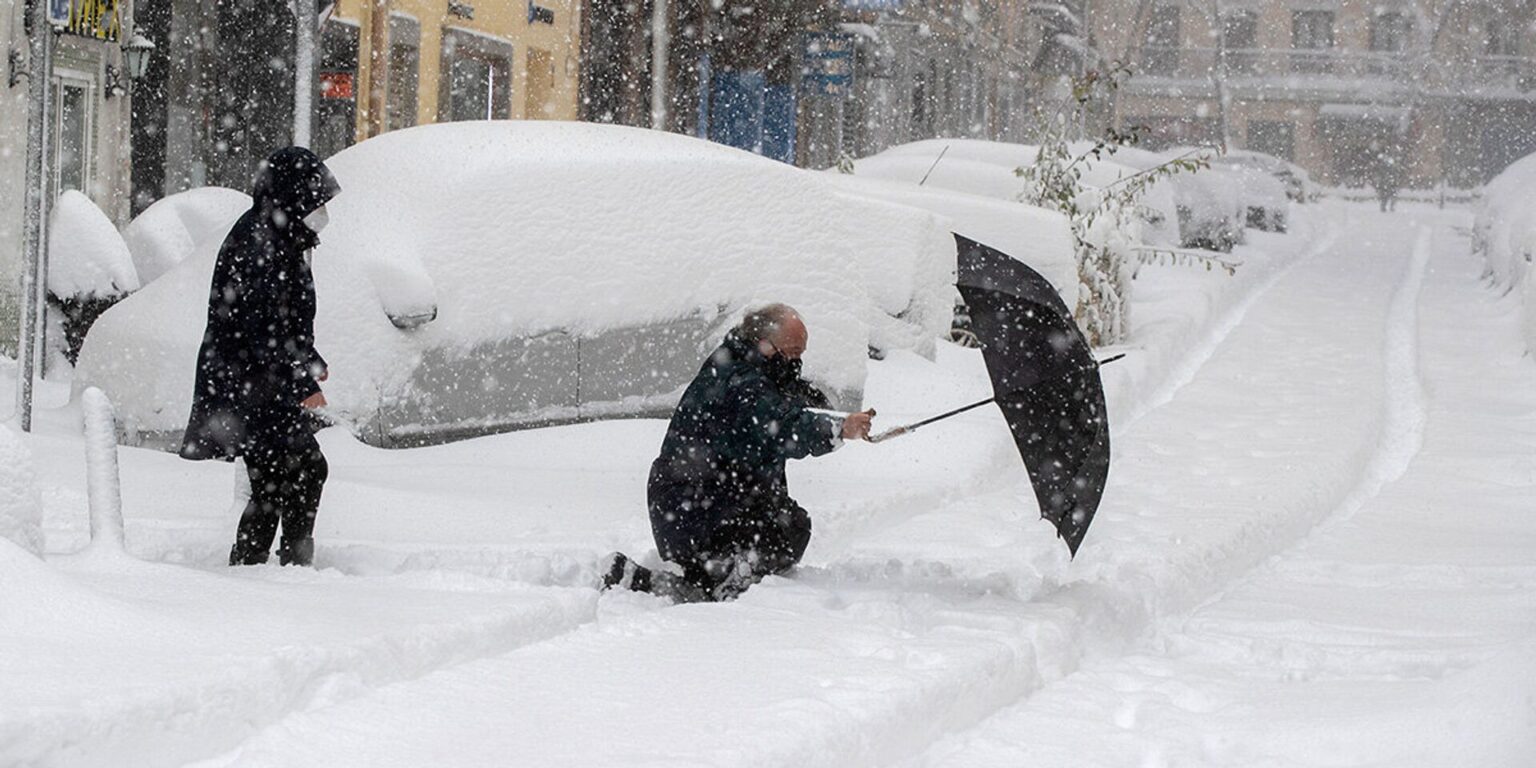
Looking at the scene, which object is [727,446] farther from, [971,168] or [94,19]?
[971,168]

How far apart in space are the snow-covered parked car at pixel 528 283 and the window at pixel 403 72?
10078 mm

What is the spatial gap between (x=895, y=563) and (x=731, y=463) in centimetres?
88

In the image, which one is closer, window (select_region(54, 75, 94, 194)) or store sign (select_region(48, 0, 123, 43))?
store sign (select_region(48, 0, 123, 43))

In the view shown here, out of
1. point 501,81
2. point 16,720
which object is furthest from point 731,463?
point 501,81

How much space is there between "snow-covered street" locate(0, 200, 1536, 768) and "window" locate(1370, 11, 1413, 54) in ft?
173

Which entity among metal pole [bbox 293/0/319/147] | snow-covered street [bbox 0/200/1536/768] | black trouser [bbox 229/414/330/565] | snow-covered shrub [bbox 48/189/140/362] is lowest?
snow-covered street [bbox 0/200/1536/768]

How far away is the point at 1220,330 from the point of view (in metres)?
17.9

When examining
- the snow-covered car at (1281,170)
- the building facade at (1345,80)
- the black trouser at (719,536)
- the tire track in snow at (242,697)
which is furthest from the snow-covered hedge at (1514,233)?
the building facade at (1345,80)

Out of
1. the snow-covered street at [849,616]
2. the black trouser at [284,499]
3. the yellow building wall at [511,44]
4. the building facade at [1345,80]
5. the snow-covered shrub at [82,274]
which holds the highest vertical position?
the building facade at [1345,80]

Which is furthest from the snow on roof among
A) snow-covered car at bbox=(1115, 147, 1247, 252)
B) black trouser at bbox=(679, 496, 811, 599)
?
snow-covered car at bbox=(1115, 147, 1247, 252)

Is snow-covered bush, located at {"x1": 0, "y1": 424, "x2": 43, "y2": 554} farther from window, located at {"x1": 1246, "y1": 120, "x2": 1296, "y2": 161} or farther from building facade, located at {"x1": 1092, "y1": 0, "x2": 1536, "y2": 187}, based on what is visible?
window, located at {"x1": 1246, "y1": 120, "x2": 1296, "y2": 161}

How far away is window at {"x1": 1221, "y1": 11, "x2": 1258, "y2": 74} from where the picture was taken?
201 ft

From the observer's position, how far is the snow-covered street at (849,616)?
14.9 ft

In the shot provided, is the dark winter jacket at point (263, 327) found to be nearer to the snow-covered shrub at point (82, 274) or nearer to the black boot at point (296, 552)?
the black boot at point (296, 552)
